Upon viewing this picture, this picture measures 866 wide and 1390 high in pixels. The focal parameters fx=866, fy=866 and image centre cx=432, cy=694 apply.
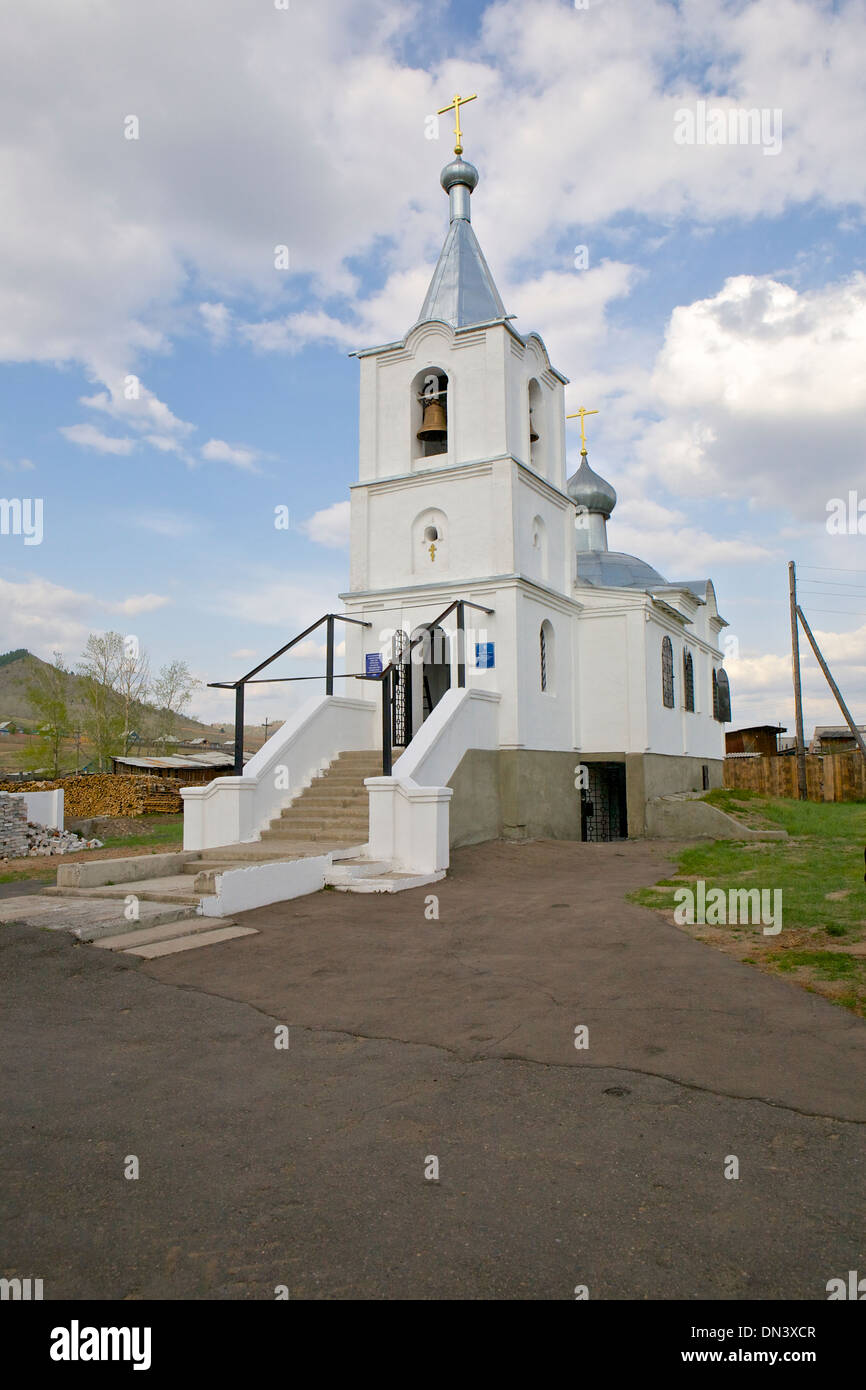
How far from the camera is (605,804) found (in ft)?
65.2

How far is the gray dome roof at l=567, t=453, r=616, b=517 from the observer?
1016 inches

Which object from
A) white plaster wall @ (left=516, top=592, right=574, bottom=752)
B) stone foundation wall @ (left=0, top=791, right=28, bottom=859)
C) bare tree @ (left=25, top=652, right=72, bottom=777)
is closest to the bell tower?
white plaster wall @ (left=516, top=592, right=574, bottom=752)

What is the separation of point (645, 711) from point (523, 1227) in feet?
52.7

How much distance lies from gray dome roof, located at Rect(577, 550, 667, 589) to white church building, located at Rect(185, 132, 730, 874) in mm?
2603

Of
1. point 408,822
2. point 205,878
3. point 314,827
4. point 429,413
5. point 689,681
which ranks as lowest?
point 205,878

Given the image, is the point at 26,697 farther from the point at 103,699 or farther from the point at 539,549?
the point at 539,549

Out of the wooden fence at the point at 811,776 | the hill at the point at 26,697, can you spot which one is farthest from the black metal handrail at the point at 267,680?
the hill at the point at 26,697

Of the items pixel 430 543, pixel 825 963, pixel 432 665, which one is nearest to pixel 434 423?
pixel 430 543

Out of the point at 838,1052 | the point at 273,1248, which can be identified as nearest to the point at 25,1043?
the point at 273,1248

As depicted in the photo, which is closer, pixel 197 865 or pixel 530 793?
pixel 197 865

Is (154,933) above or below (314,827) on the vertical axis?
below

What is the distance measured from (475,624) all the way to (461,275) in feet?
26.4
